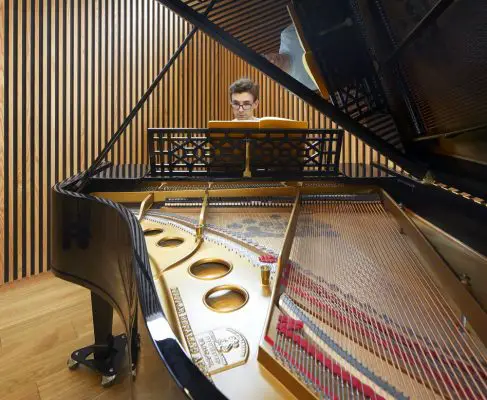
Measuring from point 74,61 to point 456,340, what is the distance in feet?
14.4

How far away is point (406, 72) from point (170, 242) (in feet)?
3.98

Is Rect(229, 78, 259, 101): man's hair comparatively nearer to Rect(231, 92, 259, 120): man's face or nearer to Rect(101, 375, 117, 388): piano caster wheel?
Rect(231, 92, 259, 120): man's face

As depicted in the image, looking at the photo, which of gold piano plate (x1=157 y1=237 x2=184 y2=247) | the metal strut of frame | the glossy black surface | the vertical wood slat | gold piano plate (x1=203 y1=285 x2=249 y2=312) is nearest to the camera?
the glossy black surface

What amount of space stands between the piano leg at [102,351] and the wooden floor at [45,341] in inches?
2.5

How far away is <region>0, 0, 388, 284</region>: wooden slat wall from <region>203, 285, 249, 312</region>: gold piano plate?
10.8 feet

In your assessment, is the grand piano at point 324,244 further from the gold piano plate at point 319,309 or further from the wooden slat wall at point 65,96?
the wooden slat wall at point 65,96

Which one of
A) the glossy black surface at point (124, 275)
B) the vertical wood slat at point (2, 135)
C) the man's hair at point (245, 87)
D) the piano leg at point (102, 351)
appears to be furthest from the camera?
the man's hair at point (245, 87)

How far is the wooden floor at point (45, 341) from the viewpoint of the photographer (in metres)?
1.87

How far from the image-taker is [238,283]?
3.46 feet

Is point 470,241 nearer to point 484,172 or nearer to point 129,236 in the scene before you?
point 484,172

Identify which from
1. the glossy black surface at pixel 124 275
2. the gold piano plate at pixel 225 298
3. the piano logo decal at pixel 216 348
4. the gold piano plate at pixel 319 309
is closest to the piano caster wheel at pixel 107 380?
the glossy black surface at pixel 124 275

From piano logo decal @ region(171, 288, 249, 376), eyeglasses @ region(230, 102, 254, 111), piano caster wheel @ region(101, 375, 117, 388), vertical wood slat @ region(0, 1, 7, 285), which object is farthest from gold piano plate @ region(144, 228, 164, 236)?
vertical wood slat @ region(0, 1, 7, 285)

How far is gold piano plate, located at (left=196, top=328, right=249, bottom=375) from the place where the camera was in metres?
0.65

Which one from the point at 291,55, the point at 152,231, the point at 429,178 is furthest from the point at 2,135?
the point at 291,55
